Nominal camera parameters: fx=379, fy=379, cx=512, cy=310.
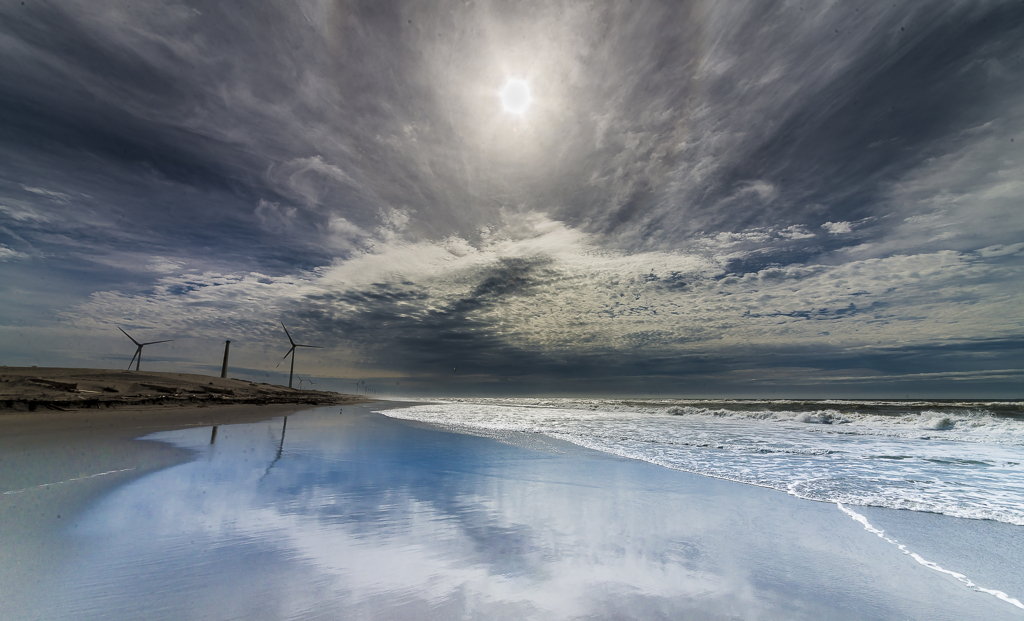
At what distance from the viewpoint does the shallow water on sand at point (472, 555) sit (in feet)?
10.2

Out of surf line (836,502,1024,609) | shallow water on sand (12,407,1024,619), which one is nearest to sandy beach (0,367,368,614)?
shallow water on sand (12,407,1024,619)

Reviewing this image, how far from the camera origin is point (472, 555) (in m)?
4.20

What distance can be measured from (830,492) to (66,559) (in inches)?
451

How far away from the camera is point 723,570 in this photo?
13.1ft

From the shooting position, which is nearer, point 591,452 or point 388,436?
point 591,452

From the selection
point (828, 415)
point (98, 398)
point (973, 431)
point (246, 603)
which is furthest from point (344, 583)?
point (828, 415)

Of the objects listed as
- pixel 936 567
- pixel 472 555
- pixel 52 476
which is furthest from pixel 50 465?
pixel 936 567

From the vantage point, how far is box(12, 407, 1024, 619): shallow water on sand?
312 centimetres

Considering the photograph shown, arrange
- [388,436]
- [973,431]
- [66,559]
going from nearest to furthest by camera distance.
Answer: [66,559] → [388,436] → [973,431]

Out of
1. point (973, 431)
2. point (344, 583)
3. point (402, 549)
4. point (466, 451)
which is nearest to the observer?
point (344, 583)

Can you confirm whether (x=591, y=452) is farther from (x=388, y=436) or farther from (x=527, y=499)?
(x=388, y=436)

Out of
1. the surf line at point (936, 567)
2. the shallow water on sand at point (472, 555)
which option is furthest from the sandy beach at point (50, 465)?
the surf line at point (936, 567)

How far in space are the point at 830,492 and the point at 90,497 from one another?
12878 mm

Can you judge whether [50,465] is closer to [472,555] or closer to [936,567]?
[472,555]
